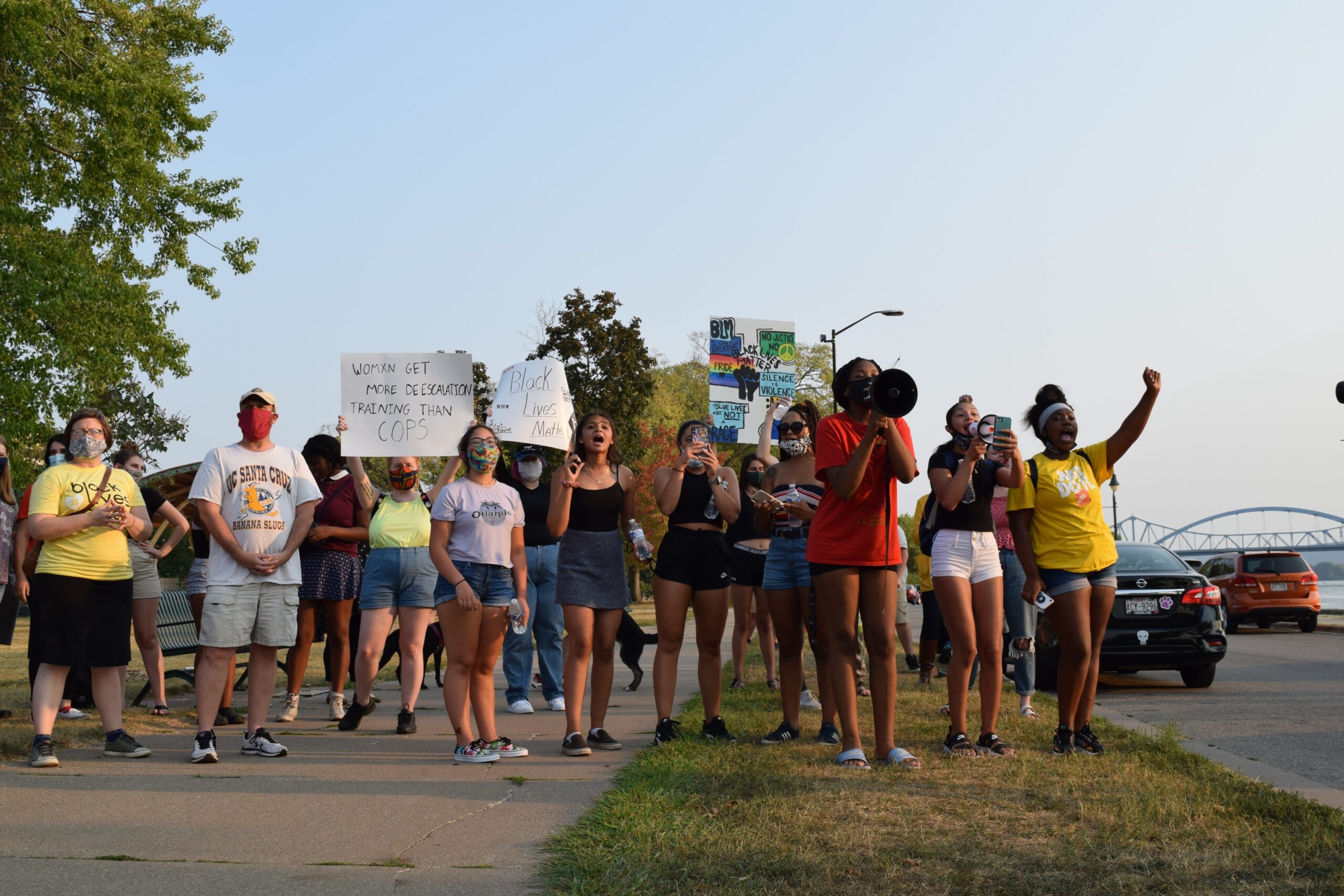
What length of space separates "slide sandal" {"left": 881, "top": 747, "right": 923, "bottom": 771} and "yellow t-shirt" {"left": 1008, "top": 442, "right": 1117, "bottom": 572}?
1449 mm

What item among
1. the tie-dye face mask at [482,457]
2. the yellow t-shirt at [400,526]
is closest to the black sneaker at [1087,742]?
the tie-dye face mask at [482,457]

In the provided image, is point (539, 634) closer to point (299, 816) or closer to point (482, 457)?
point (482, 457)

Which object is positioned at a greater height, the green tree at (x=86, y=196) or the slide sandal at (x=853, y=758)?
the green tree at (x=86, y=196)

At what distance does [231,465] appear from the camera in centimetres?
699

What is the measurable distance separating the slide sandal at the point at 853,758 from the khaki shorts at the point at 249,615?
3.21 m

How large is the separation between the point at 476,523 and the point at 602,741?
154 centimetres

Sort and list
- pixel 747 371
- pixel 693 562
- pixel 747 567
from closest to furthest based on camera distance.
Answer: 1. pixel 693 562
2. pixel 747 567
3. pixel 747 371

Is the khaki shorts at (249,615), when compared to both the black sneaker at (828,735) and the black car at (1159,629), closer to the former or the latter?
the black sneaker at (828,735)

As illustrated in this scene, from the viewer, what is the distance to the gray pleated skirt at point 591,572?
282 inches

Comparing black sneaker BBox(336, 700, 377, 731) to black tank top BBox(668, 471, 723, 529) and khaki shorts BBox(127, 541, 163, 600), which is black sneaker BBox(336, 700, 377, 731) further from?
black tank top BBox(668, 471, 723, 529)

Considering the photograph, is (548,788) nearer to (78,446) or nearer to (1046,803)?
(1046,803)

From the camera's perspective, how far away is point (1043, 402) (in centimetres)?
738

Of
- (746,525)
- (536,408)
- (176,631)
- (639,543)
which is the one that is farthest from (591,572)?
(176,631)

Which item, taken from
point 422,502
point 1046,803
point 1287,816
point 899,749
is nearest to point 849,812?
point 1046,803
